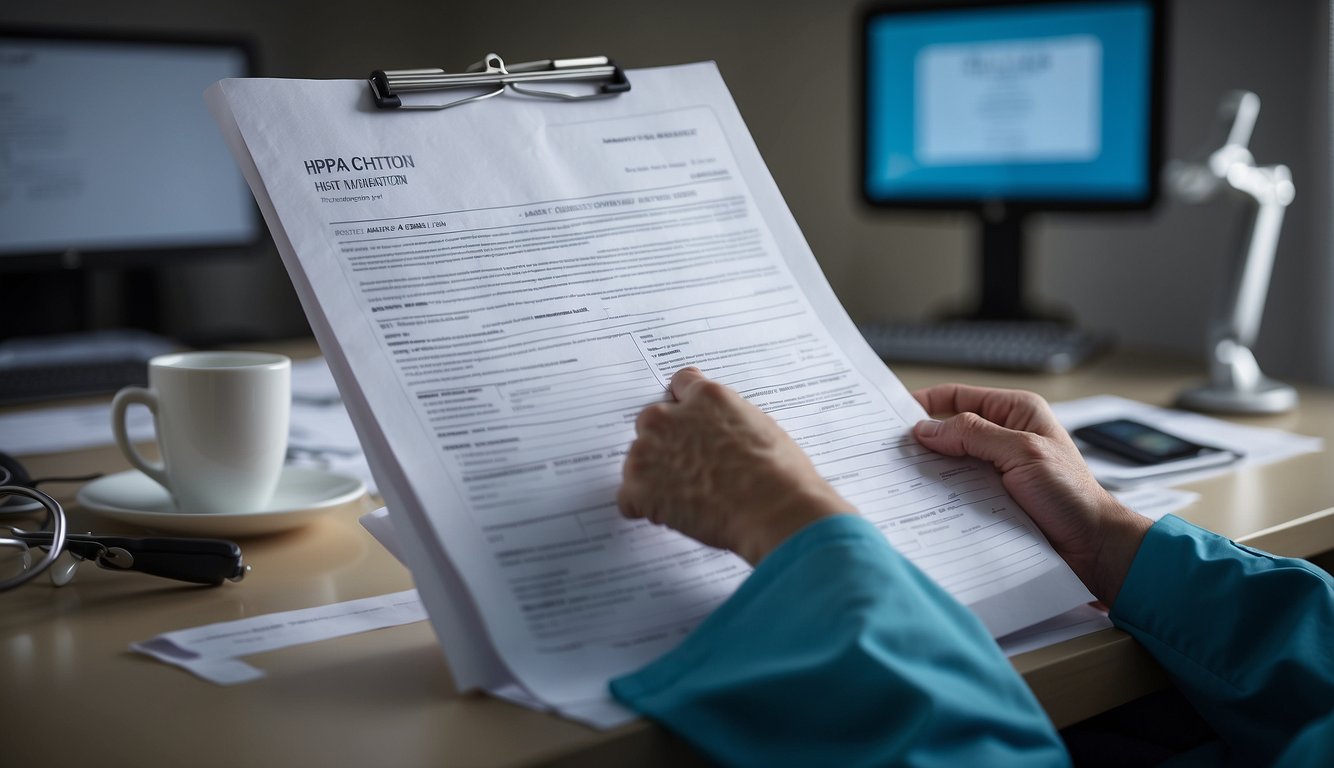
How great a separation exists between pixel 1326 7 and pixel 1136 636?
122 cm

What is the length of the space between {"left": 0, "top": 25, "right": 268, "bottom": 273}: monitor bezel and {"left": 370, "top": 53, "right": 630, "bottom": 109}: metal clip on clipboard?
98 centimetres

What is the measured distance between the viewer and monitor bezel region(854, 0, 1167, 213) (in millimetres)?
1450

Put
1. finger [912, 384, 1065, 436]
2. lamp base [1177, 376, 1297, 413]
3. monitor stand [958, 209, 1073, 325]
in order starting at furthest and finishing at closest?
monitor stand [958, 209, 1073, 325], lamp base [1177, 376, 1297, 413], finger [912, 384, 1065, 436]

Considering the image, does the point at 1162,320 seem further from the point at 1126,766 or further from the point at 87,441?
the point at 87,441

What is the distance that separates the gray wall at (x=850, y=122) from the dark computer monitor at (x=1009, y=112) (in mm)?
104

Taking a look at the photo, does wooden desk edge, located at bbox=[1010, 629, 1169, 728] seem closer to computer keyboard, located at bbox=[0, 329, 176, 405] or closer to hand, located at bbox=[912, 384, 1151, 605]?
hand, located at bbox=[912, 384, 1151, 605]

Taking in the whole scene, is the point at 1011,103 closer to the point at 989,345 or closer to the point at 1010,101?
the point at 1010,101

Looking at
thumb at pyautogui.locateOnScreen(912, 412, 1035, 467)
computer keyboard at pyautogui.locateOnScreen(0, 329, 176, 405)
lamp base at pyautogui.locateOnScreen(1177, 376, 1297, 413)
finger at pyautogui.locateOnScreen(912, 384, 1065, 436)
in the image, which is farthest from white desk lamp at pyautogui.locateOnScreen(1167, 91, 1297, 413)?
computer keyboard at pyautogui.locateOnScreen(0, 329, 176, 405)

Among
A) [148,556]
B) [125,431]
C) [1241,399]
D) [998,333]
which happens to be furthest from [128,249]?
[1241,399]

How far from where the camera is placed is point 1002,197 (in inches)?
62.6

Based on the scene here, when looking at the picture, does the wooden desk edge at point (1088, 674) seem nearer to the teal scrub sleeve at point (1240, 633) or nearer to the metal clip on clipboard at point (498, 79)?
the teal scrub sleeve at point (1240, 633)

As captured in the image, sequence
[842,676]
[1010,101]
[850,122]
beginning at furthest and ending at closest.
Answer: [850,122], [1010,101], [842,676]

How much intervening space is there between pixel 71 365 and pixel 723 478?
39.8 inches

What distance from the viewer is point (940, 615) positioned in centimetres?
51
